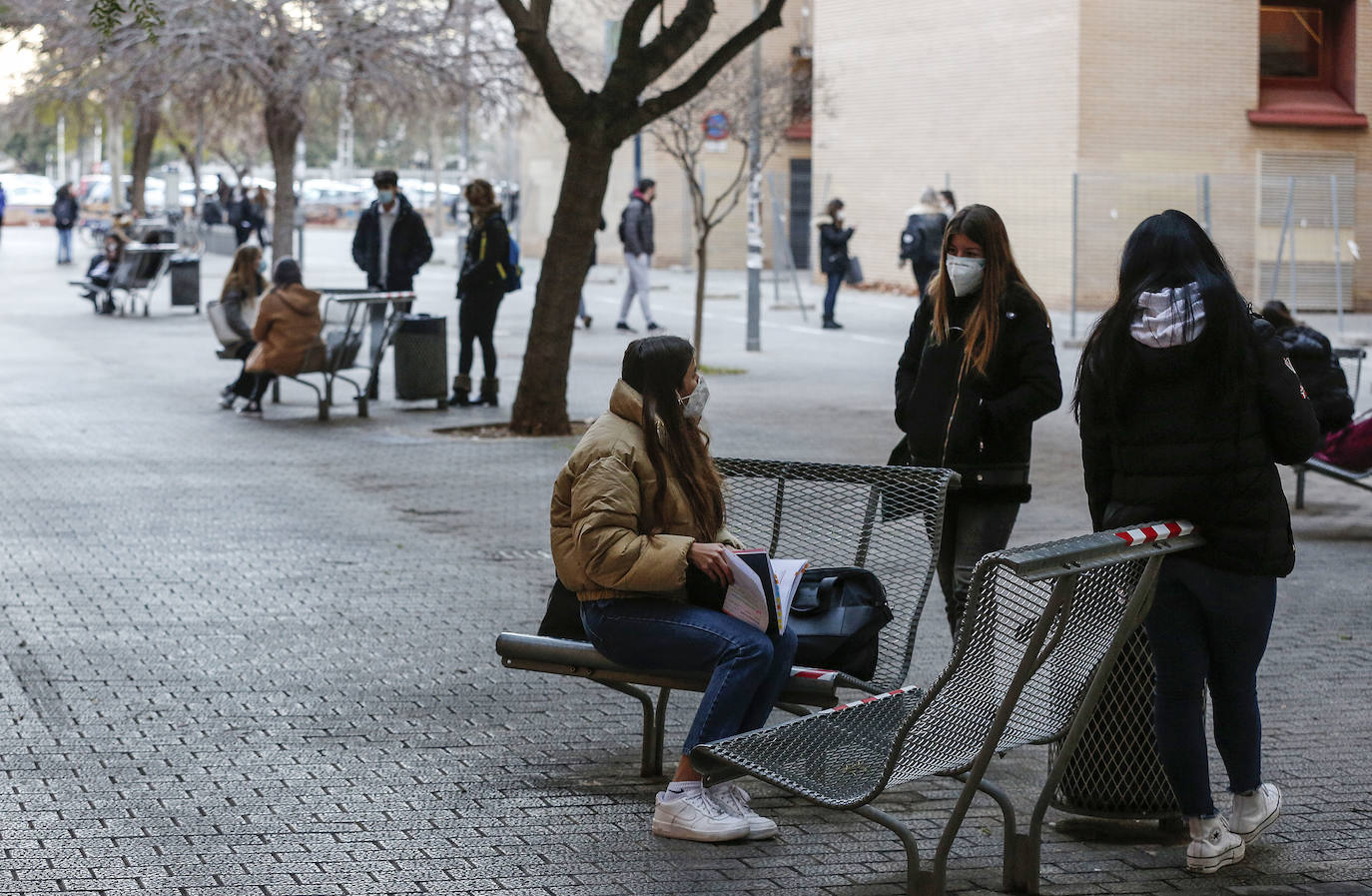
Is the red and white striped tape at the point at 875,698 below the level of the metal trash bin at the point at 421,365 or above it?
below

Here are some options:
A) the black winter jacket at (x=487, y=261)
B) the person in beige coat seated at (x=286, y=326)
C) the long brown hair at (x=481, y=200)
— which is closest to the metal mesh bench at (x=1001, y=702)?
the person in beige coat seated at (x=286, y=326)

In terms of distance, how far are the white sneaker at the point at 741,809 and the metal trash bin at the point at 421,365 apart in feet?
35.0

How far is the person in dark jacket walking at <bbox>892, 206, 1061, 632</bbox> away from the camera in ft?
19.9

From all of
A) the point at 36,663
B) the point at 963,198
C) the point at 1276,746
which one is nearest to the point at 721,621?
the point at 1276,746

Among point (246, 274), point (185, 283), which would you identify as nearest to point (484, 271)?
point (246, 274)

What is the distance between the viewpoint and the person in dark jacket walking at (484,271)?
15.4 metres

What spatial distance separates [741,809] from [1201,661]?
1.27 meters

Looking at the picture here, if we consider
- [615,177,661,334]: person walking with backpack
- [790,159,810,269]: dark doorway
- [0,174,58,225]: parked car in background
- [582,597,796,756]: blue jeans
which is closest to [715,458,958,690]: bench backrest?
[582,597,796,756]: blue jeans

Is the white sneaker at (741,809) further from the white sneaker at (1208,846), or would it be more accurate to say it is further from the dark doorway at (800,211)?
the dark doorway at (800,211)

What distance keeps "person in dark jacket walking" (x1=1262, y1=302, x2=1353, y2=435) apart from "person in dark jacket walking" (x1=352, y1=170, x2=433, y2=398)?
29.3 ft

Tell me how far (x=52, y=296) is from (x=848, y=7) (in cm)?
1482

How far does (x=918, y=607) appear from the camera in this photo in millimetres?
5453

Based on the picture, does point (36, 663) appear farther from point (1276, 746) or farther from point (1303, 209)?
point (1303, 209)

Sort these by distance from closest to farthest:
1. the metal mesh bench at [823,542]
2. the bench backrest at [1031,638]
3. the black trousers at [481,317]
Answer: the bench backrest at [1031,638] < the metal mesh bench at [823,542] < the black trousers at [481,317]
